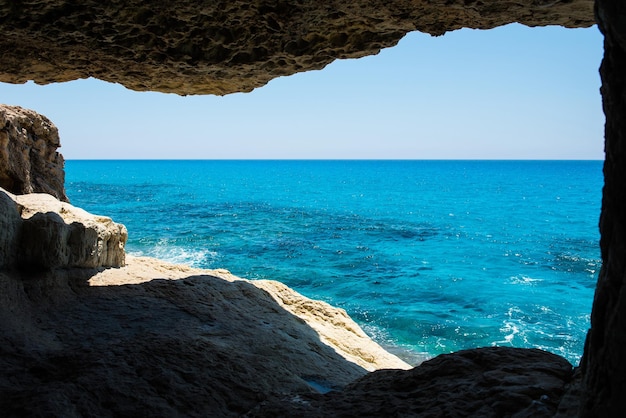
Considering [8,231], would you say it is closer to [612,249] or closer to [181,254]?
[612,249]

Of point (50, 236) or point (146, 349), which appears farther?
point (50, 236)

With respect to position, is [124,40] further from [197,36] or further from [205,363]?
[205,363]

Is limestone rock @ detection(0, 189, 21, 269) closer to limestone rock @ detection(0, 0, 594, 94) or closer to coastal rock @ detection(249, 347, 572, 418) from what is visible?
limestone rock @ detection(0, 0, 594, 94)

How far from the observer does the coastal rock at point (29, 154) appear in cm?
986

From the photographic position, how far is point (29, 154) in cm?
1105

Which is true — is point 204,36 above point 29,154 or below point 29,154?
above

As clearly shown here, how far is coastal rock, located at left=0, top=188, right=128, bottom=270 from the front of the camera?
6.37 metres

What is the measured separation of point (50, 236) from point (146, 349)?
2.81 meters

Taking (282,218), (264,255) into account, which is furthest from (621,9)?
(282,218)

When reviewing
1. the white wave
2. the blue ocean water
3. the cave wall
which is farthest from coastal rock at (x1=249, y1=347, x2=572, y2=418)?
the white wave

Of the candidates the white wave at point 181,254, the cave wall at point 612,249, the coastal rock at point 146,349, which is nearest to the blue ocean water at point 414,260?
the white wave at point 181,254

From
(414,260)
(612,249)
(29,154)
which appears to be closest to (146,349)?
(612,249)

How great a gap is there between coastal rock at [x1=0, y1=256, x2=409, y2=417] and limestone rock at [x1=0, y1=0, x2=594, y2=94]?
3.62m

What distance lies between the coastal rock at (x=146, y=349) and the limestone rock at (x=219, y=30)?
362cm
